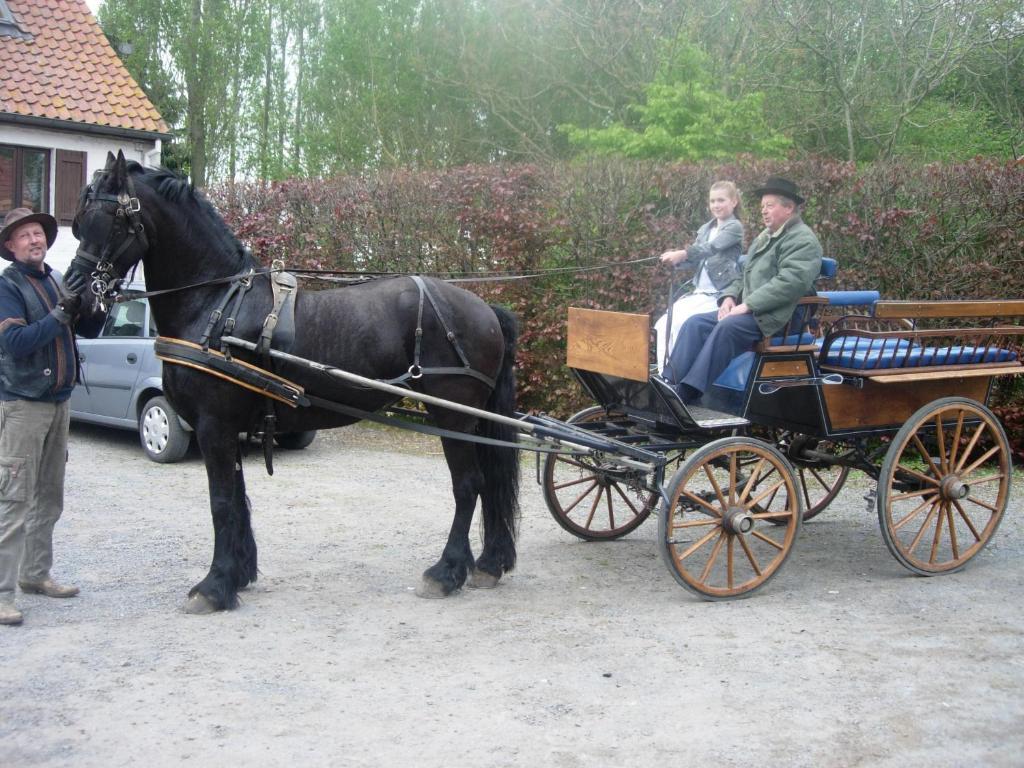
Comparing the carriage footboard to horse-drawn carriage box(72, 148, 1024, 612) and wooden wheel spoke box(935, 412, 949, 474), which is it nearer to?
horse-drawn carriage box(72, 148, 1024, 612)

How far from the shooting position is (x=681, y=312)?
649 cm

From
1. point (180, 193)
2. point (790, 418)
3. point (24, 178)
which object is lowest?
point (790, 418)

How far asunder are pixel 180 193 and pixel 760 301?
3.15m

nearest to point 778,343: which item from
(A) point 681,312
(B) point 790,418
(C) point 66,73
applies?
(B) point 790,418

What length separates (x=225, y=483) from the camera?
17.9 feet

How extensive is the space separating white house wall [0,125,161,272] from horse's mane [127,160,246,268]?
14.6 metres

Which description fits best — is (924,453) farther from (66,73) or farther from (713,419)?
(66,73)

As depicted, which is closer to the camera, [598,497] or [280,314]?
[280,314]

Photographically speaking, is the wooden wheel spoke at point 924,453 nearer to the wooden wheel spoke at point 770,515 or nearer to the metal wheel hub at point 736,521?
the wooden wheel spoke at point 770,515

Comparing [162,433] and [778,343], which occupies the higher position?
[778,343]

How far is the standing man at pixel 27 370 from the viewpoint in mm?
5141

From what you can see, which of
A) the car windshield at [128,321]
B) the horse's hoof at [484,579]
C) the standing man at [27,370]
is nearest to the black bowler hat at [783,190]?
the horse's hoof at [484,579]

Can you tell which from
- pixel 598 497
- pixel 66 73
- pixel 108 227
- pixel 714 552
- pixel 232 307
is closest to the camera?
pixel 108 227

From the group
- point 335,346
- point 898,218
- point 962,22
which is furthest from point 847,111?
point 335,346
